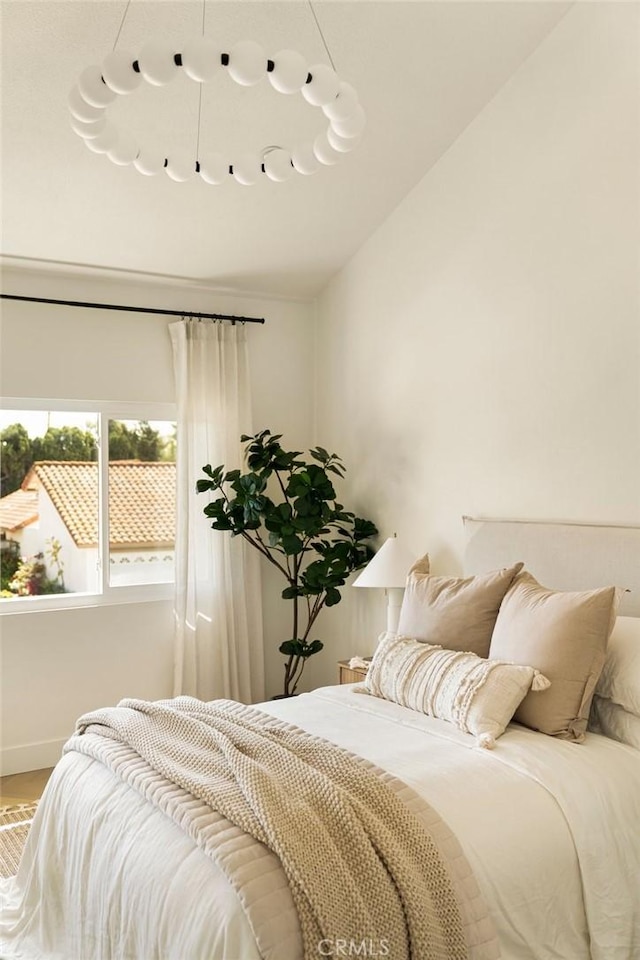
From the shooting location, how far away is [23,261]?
4082 mm

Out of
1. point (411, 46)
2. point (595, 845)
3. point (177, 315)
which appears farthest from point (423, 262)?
point (595, 845)

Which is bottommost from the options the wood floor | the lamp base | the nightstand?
the wood floor

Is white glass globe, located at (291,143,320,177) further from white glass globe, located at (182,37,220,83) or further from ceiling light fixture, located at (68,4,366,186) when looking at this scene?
white glass globe, located at (182,37,220,83)

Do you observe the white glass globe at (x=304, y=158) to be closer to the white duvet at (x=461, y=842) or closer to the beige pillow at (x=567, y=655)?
the beige pillow at (x=567, y=655)

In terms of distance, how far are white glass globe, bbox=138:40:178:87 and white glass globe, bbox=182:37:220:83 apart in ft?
0.13

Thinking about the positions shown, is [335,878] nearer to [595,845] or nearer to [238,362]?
[595,845]

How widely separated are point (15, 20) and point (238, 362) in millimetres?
2223

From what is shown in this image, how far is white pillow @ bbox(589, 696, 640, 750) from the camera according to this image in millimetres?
2566

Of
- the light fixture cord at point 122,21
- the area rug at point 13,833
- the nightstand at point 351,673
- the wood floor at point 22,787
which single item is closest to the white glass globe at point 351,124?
the light fixture cord at point 122,21

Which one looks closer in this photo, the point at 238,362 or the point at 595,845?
the point at 595,845

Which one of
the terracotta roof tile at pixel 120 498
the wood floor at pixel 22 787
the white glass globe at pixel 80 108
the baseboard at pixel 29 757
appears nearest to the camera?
the white glass globe at pixel 80 108

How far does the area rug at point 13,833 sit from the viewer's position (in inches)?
123

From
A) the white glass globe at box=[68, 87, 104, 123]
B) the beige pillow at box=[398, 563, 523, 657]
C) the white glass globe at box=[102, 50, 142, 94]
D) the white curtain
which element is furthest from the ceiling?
the beige pillow at box=[398, 563, 523, 657]

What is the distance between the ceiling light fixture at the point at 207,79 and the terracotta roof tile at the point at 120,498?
2.11 metres
